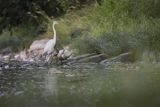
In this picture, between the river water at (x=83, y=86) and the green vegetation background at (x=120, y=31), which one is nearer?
the river water at (x=83, y=86)

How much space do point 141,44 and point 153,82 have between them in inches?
235

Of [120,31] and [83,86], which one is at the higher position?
[120,31]

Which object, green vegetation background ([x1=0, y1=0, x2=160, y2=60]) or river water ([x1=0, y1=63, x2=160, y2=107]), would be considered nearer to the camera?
river water ([x1=0, y1=63, x2=160, y2=107])

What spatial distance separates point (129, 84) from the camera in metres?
12.4

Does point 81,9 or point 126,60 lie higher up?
point 81,9

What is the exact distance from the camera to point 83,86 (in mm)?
12078

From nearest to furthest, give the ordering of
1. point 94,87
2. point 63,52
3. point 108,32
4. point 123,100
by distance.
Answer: point 123,100
point 94,87
point 108,32
point 63,52

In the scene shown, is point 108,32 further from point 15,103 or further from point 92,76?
point 15,103

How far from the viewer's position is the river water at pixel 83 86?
9.84m

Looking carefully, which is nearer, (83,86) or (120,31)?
(83,86)

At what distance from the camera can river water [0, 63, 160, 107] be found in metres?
9.84

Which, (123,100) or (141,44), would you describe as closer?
(123,100)

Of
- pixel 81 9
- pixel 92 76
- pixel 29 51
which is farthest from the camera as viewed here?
pixel 81 9

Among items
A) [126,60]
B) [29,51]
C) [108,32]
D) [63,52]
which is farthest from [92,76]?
[29,51]
